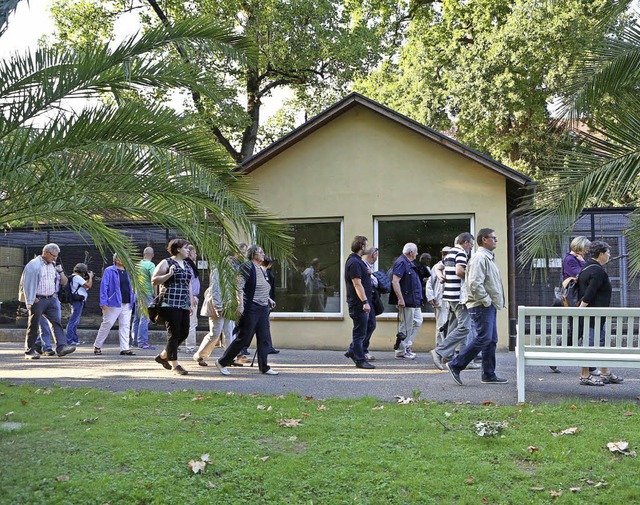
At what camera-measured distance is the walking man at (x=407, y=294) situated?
1266 cm

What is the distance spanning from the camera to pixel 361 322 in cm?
1095

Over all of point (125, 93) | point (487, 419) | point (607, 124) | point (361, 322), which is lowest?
point (487, 419)

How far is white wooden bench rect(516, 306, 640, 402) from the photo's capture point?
7930 mm

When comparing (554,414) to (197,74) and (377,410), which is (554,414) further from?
(197,74)

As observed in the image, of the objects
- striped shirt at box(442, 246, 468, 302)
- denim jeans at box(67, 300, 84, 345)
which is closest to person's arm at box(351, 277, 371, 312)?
striped shirt at box(442, 246, 468, 302)

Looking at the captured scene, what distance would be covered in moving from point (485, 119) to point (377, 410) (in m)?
20.6

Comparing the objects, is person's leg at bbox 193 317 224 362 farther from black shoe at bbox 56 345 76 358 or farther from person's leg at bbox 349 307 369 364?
black shoe at bbox 56 345 76 358

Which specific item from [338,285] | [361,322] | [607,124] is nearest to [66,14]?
[338,285]

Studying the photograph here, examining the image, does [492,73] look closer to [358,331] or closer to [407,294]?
[407,294]

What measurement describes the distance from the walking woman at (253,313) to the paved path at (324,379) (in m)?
0.29

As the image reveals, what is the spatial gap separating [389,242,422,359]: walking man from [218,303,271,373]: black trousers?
308 centimetres

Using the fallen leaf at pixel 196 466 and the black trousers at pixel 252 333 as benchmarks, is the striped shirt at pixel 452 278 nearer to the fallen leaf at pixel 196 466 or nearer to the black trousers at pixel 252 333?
the black trousers at pixel 252 333

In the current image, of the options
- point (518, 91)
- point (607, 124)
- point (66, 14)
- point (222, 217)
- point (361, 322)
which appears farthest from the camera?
point (66, 14)

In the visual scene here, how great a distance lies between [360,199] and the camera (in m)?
15.1
